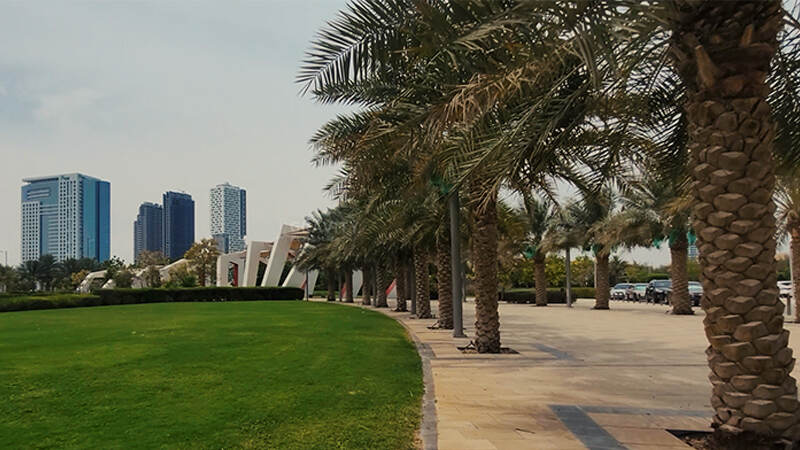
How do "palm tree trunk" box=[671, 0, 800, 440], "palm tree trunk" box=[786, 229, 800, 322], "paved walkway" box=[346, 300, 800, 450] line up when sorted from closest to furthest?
"palm tree trunk" box=[671, 0, 800, 440]
"paved walkway" box=[346, 300, 800, 450]
"palm tree trunk" box=[786, 229, 800, 322]

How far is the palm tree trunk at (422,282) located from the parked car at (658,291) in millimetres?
20504

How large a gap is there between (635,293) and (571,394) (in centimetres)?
4170

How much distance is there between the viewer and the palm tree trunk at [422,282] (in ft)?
78.2

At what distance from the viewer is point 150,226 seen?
Answer: 180 m

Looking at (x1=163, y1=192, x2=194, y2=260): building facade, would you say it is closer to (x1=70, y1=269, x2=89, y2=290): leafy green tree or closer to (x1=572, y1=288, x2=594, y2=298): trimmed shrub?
(x1=70, y1=269, x2=89, y2=290): leafy green tree

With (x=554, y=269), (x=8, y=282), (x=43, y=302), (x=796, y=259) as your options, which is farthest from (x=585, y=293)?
(x=8, y=282)

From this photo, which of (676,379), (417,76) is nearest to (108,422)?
(417,76)

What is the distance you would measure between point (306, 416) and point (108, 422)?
1831 mm

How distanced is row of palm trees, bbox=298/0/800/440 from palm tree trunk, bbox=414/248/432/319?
1230cm

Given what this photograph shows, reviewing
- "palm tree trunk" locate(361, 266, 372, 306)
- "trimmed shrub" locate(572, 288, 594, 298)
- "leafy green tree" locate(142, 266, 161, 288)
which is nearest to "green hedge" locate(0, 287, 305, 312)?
"palm tree trunk" locate(361, 266, 372, 306)

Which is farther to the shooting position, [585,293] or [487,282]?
[585,293]

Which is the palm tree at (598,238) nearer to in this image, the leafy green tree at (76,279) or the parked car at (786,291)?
the parked car at (786,291)

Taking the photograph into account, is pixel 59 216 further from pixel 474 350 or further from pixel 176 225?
pixel 474 350

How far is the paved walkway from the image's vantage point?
5.84m
